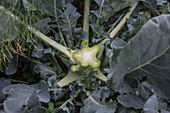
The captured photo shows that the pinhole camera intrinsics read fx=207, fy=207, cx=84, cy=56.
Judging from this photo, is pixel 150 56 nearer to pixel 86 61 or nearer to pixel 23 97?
pixel 86 61

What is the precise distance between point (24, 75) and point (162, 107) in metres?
0.52

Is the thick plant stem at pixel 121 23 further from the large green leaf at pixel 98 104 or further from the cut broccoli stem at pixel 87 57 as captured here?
the large green leaf at pixel 98 104

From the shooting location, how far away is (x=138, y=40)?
46 centimetres

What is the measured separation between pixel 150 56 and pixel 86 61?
0.24m

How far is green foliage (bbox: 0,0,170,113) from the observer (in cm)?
52

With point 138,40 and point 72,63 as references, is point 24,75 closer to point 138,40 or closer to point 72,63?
point 72,63

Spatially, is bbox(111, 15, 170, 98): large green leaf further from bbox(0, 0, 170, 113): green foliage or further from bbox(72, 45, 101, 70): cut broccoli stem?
bbox(72, 45, 101, 70): cut broccoli stem

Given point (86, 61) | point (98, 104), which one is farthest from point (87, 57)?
point (98, 104)

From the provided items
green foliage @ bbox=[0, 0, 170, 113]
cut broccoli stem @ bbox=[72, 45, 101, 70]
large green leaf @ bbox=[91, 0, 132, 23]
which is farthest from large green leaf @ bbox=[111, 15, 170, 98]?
large green leaf @ bbox=[91, 0, 132, 23]

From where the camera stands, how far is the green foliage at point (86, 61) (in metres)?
0.52

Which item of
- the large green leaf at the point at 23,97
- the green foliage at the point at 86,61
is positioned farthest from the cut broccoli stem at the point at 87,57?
the large green leaf at the point at 23,97

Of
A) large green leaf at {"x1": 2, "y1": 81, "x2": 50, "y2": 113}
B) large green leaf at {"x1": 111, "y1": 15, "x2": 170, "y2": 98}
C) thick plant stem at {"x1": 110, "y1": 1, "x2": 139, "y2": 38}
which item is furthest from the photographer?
thick plant stem at {"x1": 110, "y1": 1, "x2": 139, "y2": 38}

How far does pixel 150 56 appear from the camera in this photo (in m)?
0.50

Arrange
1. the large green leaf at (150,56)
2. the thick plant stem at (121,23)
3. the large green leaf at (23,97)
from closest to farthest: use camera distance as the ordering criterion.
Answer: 1. the large green leaf at (150,56)
2. the large green leaf at (23,97)
3. the thick plant stem at (121,23)
